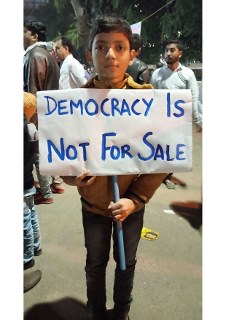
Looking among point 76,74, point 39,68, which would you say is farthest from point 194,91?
point 39,68

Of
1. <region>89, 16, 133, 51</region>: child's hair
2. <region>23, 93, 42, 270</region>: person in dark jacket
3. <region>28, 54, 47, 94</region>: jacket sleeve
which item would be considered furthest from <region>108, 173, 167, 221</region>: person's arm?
<region>28, 54, 47, 94</region>: jacket sleeve

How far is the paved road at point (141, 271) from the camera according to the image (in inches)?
72.4

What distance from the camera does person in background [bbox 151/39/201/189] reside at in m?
3.57

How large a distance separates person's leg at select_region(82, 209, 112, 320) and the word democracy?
490 millimetres

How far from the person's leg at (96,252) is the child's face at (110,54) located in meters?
0.63

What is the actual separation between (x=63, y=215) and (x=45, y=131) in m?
1.84

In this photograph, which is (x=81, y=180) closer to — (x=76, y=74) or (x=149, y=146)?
(x=149, y=146)

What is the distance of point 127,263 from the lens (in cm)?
154

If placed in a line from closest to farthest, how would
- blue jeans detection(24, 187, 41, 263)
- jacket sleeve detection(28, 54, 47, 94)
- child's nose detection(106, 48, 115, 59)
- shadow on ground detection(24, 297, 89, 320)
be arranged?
child's nose detection(106, 48, 115, 59) → shadow on ground detection(24, 297, 89, 320) → blue jeans detection(24, 187, 41, 263) → jacket sleeve detection(28, 54, 47, 94)

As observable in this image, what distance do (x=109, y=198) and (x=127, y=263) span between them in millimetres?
375

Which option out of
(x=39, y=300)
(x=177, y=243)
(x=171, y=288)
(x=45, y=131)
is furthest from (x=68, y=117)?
(x=177, y=243)

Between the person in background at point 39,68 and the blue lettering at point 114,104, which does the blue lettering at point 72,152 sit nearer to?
the blue lettering at point 114,104

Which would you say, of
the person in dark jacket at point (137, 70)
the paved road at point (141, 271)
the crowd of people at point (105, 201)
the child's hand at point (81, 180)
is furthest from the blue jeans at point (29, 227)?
the person in dark jacket at point (137, 70)

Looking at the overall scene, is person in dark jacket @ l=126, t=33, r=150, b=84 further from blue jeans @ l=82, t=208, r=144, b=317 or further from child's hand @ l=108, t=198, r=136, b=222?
A: child's hand @ l=108, t=198, r=136, b=222
